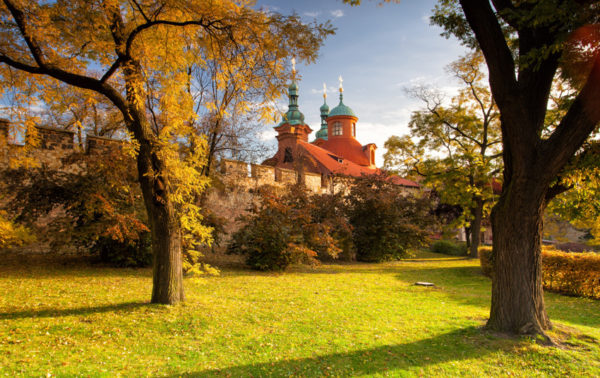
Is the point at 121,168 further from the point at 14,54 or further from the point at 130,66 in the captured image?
the point at 130,66

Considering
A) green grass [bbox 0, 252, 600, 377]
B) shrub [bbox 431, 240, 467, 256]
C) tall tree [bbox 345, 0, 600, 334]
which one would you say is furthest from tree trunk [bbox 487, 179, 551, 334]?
shrub [bbox 431, 240, 467, 256]

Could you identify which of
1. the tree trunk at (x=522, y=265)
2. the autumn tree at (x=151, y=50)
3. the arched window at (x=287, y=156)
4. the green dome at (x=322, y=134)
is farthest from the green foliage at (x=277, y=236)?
the green dome at (x=322, y=134)

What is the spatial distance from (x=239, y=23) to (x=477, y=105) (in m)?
16.4

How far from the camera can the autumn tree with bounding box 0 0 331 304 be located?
5402mm

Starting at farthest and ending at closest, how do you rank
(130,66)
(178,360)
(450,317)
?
(450,317) → (130,66) → (178,360)

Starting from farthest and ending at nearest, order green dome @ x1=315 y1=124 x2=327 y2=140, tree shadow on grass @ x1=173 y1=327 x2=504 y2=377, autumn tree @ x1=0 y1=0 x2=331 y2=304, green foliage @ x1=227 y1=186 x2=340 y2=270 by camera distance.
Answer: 1. green dome @ x1=315 y1=124 x2=327 y2=140
2. green foliage @ x1=227 y1=186 x2=340 y2=270
3. autumn tree @ x1=0 y1=0 x2=331 y2=304
4. tree shadow on grass @ x1=173 y1=327 x2=504 y2=377

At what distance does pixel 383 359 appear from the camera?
4.17 metres

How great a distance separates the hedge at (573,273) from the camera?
8781 mm

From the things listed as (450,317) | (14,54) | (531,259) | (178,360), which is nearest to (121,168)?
(14,54)

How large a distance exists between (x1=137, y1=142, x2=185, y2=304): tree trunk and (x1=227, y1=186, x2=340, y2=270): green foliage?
5.54m

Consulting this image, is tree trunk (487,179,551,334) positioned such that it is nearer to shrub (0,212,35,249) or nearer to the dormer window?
shrub (0,212,35,249)

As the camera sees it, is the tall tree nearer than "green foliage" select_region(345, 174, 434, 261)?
Yes

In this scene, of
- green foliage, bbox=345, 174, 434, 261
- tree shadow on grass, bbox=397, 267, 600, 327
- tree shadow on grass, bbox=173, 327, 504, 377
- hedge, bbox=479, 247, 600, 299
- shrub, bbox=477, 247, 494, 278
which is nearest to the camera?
tree shadow on grass, bbox=173, 327, 504, 377

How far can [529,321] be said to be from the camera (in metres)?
4.92
